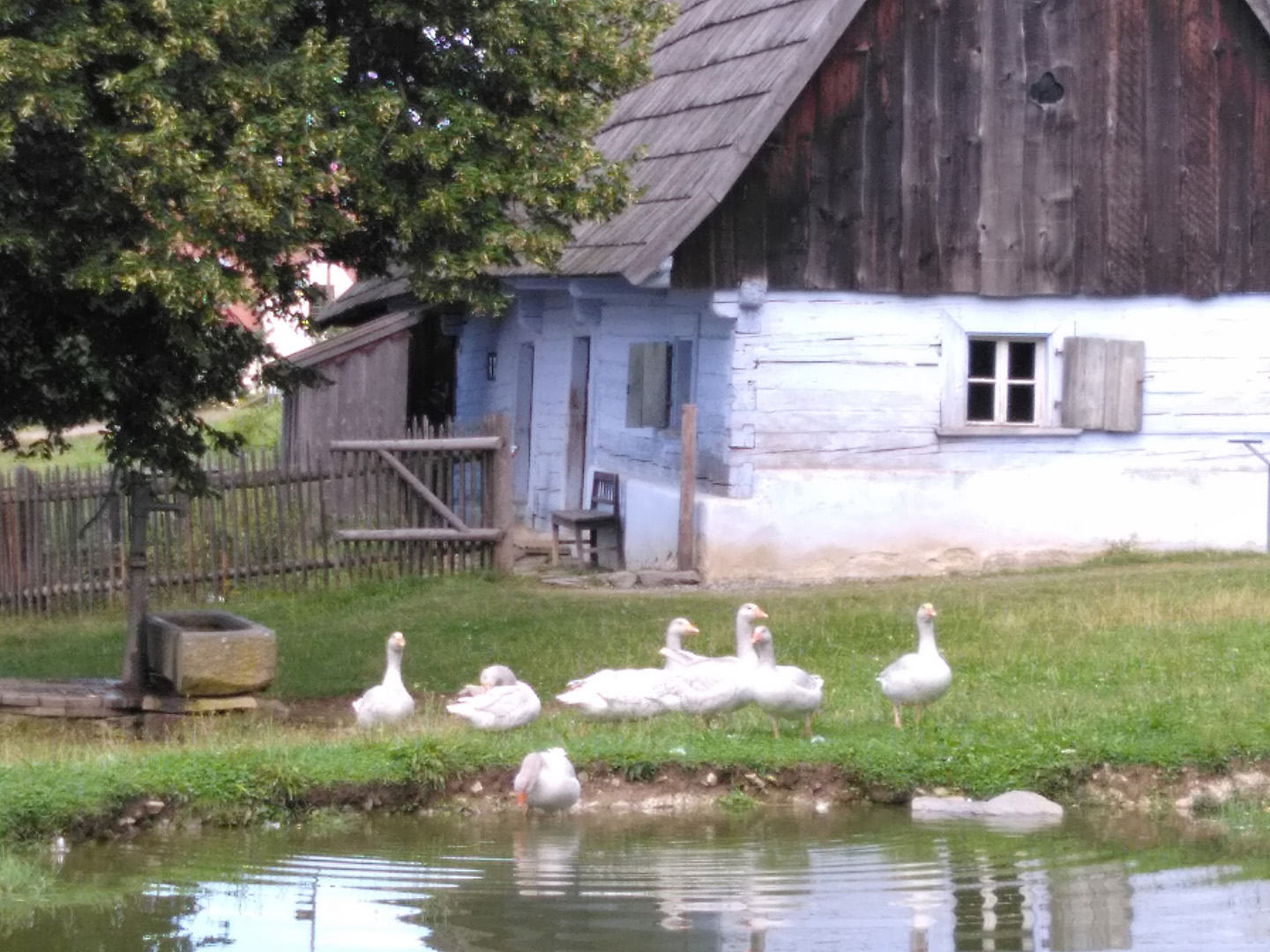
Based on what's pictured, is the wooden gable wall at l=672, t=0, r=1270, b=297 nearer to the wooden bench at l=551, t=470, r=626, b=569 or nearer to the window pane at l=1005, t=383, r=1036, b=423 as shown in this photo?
the window pane at l=1005, t=383, r=1036, b=423

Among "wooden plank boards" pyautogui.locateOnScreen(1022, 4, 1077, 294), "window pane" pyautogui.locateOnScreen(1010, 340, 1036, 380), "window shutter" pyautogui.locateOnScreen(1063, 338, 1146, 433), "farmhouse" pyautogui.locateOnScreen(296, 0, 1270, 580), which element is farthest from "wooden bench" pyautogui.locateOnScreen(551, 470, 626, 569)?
"wooden plank boards" pyautogui.locateOnScreen(1022, 4, 1077, 294)

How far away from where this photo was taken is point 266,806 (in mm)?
9578

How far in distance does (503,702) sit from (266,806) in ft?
6.22

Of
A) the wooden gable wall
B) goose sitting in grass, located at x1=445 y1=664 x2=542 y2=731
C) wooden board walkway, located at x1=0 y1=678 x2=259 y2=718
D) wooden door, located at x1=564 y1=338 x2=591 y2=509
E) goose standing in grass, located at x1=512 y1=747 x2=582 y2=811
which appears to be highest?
the wooden gable wall

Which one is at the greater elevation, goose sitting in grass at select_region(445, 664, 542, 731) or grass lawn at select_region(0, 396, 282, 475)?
grass lawn at select_region(0, 396, 282, 475)

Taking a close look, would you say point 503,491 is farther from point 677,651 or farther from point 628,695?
point 628,695

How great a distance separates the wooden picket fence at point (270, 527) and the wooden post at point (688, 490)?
2.06 meters

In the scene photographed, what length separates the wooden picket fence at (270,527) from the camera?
1938 centimetres

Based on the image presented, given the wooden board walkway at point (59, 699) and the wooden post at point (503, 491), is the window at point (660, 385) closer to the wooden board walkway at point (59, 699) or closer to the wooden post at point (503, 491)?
the wooden post at point (503, 491)

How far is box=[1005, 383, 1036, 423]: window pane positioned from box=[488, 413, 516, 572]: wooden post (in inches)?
204

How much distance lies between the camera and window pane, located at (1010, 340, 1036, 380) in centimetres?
1994

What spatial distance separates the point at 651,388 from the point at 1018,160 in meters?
4.38

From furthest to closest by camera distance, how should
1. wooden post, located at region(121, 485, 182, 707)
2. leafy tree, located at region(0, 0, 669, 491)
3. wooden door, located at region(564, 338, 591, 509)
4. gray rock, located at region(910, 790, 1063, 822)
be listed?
wooden door, located at region(564, 338, 591, 509)
wooden post, located at region(121, 485, 182, 707)
leafy tree, located at region(0, 0, 669, 491)
gray rock, located at region(910, 790, 1063, 822)

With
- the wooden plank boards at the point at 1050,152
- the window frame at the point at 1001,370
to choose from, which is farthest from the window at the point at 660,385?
the wooden plank boards at the point at 1050,152
